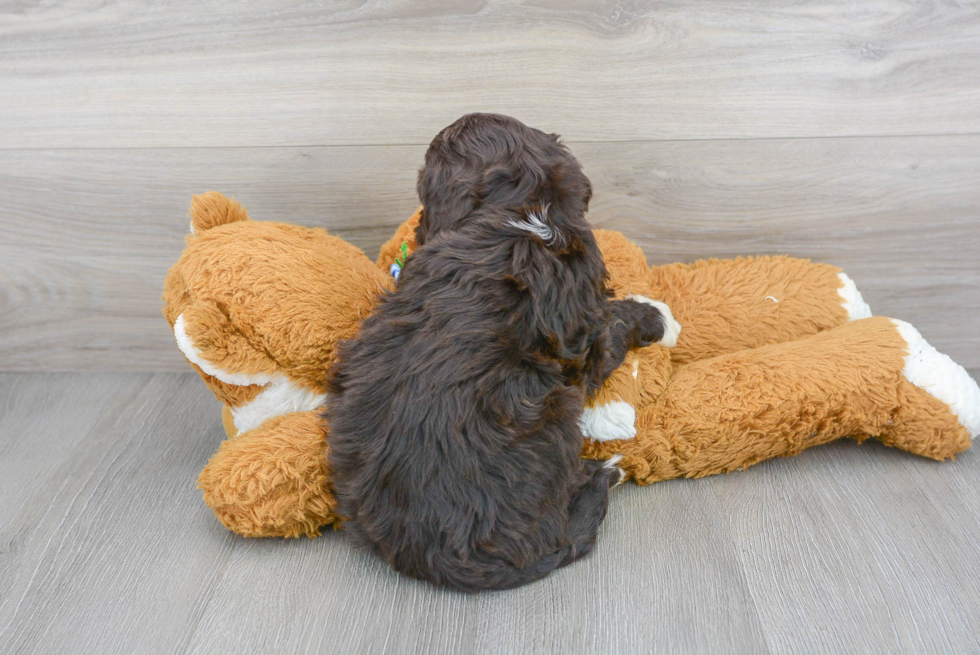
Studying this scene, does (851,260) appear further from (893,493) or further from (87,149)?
(87,149)

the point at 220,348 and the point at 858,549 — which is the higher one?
the point at 220,348

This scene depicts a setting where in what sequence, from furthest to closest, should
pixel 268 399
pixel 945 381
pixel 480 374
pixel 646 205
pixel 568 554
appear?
pixel 646 205
pixel 945 381
pixel 268 399
pixel 568 554
pixel 480 374

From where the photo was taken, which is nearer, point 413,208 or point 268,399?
point 268,399

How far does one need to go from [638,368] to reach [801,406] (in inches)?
12.5

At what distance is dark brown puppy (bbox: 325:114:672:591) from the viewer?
1.11 m

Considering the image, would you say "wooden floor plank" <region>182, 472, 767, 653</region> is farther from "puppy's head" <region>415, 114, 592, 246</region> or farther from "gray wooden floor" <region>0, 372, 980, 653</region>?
"puppy's head" <region>415, 114, 592, 246</region>

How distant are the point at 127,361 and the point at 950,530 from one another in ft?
6.28

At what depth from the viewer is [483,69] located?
62.7 inches

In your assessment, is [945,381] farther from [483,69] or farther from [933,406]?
[483,69]

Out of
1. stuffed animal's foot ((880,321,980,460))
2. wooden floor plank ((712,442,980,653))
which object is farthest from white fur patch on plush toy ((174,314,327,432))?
stuffed animal's foot ((880,321,980,460))

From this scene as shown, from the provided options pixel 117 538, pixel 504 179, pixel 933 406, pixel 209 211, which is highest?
pixel 504 179

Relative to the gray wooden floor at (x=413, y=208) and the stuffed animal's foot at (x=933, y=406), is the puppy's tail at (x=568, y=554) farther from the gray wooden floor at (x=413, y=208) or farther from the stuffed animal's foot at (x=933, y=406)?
the stuffed animal's foot at (x=933, y=406)

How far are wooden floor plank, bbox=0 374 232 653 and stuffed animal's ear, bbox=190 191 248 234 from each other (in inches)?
20.5

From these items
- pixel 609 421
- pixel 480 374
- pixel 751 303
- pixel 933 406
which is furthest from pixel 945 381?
pixel 480 374
